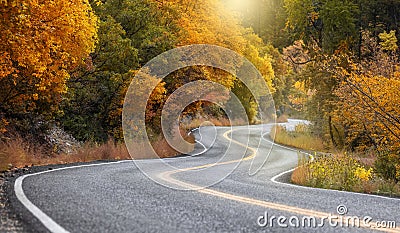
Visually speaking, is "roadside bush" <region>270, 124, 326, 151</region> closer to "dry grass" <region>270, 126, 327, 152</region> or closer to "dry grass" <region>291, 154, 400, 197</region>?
"dry grass" <region>270, 126, 327, 152</region>

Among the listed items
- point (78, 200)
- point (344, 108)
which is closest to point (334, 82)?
point (344, 108)

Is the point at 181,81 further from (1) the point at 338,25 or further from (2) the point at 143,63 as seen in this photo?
(1) the point at 338,25

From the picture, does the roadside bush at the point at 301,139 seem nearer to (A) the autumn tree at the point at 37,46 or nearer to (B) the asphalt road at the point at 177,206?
(A) the autumn tree at the point at 37,46

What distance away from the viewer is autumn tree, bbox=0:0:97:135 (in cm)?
1335

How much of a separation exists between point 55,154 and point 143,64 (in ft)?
26.6

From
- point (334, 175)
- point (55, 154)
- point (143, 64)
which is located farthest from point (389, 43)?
point (55, 154)

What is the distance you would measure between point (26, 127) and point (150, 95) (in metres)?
5.45

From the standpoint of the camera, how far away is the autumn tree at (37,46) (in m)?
13.4

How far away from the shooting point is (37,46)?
48.9 ft

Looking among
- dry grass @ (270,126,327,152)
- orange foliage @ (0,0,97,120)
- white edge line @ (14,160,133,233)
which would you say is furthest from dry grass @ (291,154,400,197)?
dry grass @ (270,126,327,152)

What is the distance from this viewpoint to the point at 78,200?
8289 mm

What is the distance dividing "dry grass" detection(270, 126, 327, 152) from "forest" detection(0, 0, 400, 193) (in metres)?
0.25

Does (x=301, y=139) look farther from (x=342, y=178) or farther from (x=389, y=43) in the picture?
(x=342, y=178)

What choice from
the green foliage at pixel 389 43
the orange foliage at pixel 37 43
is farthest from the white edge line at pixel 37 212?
the green foliage at pixel 389 43
